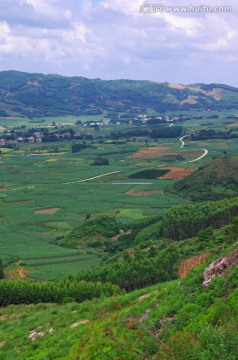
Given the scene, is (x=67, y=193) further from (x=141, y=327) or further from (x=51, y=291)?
(x=141, y=327)

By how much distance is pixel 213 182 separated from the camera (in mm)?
84688

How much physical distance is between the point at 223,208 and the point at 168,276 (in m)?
21.0

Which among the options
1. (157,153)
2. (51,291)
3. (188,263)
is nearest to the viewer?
(51,291)

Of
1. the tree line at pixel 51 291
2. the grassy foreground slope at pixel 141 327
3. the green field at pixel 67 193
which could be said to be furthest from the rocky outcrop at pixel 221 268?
the green field at pixel 67 193

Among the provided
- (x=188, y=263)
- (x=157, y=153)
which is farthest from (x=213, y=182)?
(x=157, y=153)

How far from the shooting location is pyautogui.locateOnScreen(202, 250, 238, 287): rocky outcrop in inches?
715

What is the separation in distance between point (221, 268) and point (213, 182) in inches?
2650

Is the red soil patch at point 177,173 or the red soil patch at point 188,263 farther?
the red soil patch at point 177,173

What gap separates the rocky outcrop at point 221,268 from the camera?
18.2 meters

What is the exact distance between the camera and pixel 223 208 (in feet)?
171

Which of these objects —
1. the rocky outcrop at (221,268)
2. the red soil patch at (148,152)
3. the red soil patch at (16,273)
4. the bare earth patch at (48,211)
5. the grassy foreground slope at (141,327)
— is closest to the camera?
the grassy foreground slope at (141,327)

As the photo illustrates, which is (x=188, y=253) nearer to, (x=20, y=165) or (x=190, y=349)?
(x=190, y=349)

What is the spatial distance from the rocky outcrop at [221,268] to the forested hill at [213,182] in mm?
60207

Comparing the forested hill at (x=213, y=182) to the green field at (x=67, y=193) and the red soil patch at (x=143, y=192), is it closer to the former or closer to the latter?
the green field at (x=67, y=193)
